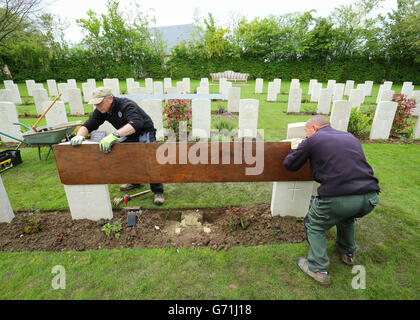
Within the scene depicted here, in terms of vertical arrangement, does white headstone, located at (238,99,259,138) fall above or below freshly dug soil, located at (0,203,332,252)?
above

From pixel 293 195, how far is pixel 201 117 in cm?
438

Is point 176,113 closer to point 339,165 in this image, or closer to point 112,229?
point 112,229

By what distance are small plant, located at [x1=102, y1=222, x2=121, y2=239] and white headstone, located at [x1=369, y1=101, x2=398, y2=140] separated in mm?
7560

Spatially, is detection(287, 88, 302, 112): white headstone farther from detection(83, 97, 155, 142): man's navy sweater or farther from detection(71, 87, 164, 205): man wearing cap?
detection(83, 97, 155, 142): man's navy sweater

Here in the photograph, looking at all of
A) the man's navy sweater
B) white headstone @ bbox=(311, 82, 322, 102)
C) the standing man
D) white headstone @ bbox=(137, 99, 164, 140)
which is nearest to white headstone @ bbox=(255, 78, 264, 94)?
white headstone @ bbox=(311, 82, 322, 102)

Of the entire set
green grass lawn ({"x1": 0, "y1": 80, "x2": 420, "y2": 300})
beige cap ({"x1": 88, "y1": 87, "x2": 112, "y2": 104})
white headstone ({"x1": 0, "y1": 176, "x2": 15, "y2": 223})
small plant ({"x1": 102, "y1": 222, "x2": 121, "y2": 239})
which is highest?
beige cap ({"x1": 88, "y1": 87, "x2": 112, "y2": 104})

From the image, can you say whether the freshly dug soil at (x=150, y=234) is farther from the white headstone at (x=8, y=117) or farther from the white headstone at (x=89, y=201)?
the white headstone at (x=8, y=117)

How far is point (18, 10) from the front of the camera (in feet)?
44.3

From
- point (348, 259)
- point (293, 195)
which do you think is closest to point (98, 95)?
point (293, 195)

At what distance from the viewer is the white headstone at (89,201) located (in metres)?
2.85

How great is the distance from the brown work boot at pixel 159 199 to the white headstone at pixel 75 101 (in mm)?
7958

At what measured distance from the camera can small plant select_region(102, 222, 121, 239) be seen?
2781 mm

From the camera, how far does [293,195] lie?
298cm
